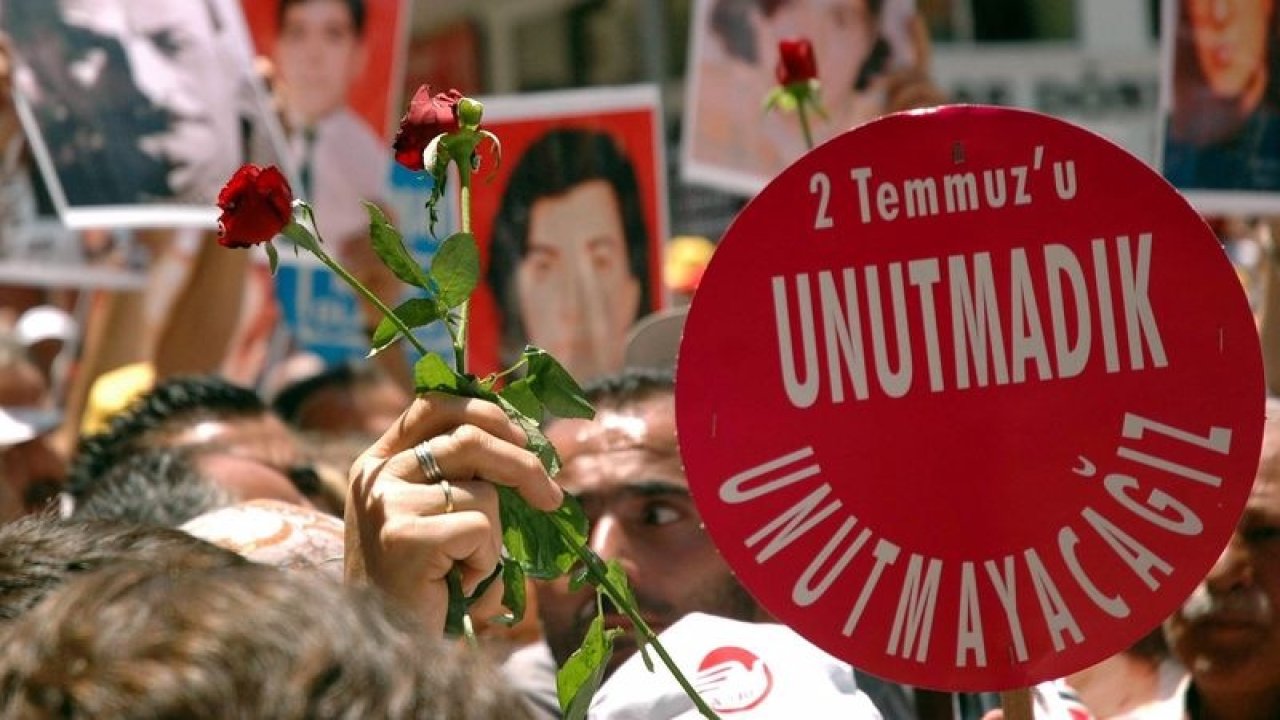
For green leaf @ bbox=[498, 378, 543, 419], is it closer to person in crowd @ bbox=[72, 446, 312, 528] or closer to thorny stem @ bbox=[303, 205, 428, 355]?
thorny stem @ bbox=[303, 205, 428, 355]

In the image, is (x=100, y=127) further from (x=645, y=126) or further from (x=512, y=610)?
(x=512, y=610)

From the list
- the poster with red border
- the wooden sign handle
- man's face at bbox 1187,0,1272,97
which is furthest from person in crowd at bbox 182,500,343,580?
the poster with red border

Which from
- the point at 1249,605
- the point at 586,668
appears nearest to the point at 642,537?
the point at 1249,605

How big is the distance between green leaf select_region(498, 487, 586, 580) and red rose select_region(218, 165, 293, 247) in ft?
0.97

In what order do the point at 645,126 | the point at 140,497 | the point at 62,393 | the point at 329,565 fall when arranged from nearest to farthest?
the point at 329,565 < the point at 140,497 < the point at 645,126 < the point at 62,393

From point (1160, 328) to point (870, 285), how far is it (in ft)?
0.87

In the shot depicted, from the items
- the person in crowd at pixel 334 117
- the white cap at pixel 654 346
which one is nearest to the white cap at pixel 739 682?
the white cap at pixel 654 346

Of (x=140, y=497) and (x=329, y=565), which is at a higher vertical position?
(x=329, y=565)

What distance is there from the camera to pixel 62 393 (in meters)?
6.59

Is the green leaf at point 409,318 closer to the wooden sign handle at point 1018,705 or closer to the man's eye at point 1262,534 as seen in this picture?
the wooden sign handle at point 1018,705

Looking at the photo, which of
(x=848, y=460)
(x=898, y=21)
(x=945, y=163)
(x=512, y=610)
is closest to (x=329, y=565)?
(x=512, y=610)

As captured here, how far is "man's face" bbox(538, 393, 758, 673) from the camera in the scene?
324 centimetres

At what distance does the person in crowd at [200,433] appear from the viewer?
3924 mm

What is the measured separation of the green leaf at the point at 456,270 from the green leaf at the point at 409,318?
0.01 meters
